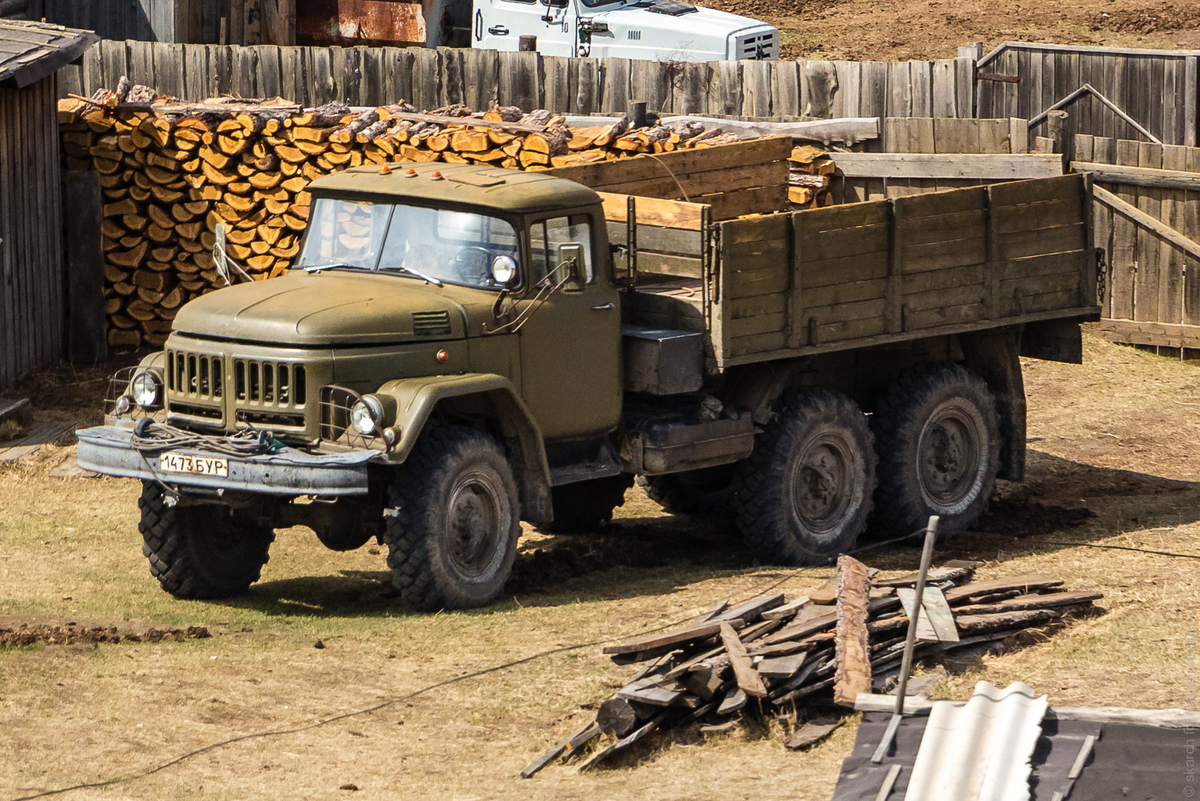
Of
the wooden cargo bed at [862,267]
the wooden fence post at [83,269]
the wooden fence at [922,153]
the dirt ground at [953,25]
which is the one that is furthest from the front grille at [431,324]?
the dirt ground at [953,25]

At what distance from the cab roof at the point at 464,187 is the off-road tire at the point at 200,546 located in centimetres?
209

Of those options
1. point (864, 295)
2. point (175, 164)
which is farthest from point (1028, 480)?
point (175, 164)

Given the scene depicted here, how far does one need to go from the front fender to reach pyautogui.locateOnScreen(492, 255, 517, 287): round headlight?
64 cm

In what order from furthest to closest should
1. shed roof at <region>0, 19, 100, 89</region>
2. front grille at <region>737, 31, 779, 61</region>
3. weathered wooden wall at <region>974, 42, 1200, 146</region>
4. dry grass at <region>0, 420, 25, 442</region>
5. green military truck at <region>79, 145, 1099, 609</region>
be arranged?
front grille at <region>737, 31, 779, 61</region> → weathered wooden wall at <region>974, 42, 1200, 146</region> → shed roof at <region>0, 19, 100, 89</region> → dry grass at <region>0, 420, 25, 442</region> → green military truck at <region>79, 145, 1099, 609</region>

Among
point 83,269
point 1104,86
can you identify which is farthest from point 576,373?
point 1104,86

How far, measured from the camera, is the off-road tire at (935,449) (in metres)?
11.5

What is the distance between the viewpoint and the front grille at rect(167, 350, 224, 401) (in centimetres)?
909

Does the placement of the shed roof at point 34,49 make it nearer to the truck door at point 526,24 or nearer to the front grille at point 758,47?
the truck door at point 526,24

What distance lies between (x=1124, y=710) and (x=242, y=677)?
410 cm

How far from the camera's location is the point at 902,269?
36.4ft

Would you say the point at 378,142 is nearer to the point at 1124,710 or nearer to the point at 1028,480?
the point at 1028,480

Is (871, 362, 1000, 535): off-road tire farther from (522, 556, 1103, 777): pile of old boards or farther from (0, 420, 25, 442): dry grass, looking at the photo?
(0, 420, 25, 442): dry grass

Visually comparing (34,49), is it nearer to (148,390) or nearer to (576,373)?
(148,390)

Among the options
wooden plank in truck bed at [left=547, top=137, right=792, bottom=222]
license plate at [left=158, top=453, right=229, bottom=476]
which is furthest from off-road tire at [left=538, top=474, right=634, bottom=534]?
license plate at [left=158, top=453, right=229, bottom=476]
